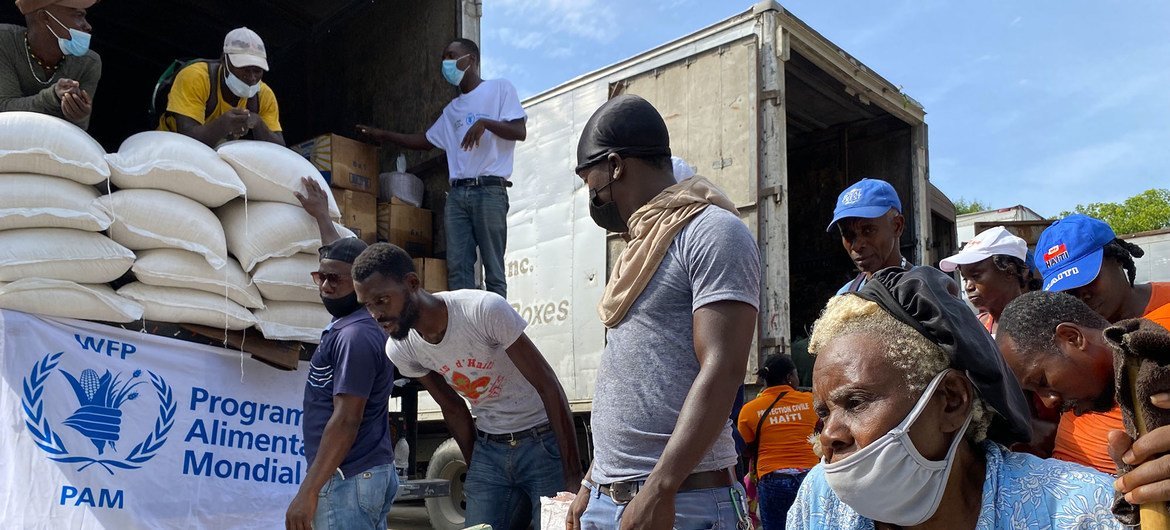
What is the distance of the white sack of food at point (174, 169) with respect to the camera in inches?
145

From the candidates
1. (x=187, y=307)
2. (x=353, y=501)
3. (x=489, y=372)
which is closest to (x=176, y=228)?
(x=187, y=307)

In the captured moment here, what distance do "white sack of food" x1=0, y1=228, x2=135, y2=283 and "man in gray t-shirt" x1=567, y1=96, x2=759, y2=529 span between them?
94.2 inches

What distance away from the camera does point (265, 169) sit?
4.05m

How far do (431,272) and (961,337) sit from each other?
3.73 metres

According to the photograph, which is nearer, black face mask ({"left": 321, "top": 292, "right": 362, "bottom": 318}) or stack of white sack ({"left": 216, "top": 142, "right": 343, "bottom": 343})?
black face mask ({"left": 321, "top": 292, "right": 362, "bottom": 318})

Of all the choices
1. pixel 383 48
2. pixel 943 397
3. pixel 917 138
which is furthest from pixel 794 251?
pixel 943 397

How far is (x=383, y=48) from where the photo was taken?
545 centimetres

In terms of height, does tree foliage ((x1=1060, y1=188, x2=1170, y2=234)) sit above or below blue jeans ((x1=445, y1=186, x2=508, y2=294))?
above

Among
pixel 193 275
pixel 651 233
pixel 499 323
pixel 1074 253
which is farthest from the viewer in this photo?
pixel 193 275

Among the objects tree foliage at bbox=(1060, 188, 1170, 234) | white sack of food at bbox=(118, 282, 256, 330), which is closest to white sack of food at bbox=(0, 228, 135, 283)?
white sack of food at bbox=(118, 282, 256, 330)

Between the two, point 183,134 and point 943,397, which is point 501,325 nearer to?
point 943,397

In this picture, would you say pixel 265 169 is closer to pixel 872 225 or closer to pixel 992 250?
pixel 872 225

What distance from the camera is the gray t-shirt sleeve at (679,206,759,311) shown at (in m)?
1.94

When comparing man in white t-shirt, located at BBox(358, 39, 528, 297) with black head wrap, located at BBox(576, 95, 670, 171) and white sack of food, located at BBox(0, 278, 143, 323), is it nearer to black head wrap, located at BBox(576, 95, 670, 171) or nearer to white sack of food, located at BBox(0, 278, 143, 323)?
white sack of food, located at BBox(0, 278, 143, 323)
